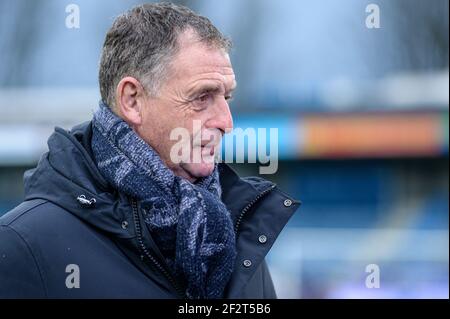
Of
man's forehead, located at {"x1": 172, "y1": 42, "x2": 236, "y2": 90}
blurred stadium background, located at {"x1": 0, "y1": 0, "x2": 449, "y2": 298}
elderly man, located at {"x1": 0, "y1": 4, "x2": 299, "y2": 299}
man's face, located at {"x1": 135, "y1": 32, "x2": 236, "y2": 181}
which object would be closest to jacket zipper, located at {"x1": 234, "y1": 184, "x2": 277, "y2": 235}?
elderly man, located at {"x1": 0, "y1": 4, "x2": 299, "y2": 299}

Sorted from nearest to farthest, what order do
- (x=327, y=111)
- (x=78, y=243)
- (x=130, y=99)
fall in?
(x=78, y=243) → (x=130, y=99) → (x=327, y=111)

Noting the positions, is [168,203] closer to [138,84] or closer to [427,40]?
[138,84]

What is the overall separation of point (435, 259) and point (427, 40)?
42.7 inches

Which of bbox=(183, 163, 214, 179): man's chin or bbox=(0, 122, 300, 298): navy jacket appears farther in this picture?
bbox=(183, 163, 214, 179): man's chin

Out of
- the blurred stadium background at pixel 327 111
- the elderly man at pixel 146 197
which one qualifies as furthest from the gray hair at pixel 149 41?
the blurred stadium background at pixel 327 111

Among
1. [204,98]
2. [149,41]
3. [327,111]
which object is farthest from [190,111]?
[327,111]

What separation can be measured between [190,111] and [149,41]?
0.47 feet

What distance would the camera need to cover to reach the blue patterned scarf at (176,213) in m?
1.16

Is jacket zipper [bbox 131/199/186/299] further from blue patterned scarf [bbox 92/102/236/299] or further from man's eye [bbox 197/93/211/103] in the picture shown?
man's eye [bbox 197/93/211/103]

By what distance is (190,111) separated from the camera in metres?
1.23

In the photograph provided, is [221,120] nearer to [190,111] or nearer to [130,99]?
[190,111]

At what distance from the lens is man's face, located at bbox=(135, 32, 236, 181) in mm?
1232

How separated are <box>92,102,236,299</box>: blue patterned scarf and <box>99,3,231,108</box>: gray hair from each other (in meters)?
0.10

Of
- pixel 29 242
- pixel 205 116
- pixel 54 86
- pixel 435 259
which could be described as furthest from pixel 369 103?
pixel 29 242
